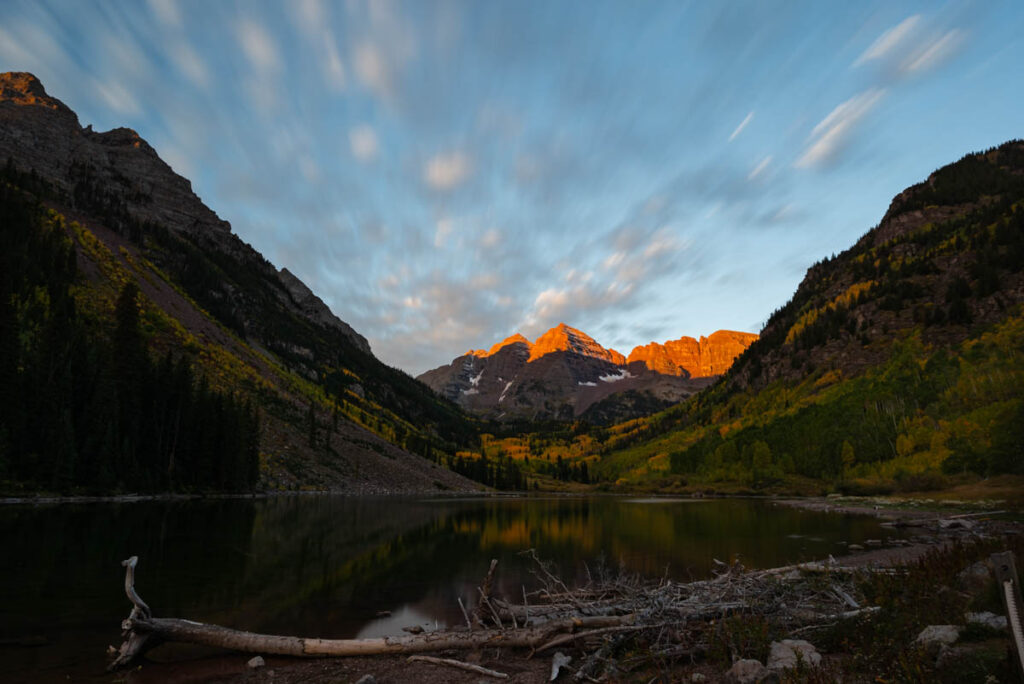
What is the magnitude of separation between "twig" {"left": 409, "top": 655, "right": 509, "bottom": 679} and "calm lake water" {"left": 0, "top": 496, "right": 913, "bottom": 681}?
12.9ft

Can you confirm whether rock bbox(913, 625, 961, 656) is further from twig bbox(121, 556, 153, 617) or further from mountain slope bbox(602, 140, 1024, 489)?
mountain slope bbox(602, 140, 1024, 489)

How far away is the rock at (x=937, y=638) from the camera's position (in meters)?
8.27

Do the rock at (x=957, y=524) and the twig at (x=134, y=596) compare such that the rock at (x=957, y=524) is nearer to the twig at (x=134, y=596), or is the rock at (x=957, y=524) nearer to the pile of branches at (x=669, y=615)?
the pile of branches at (x=669, y=615)

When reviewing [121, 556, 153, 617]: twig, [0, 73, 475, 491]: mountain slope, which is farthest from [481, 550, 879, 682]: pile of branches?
[0, 73, 475, 491]: mountain slope

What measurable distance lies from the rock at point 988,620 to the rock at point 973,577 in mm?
4028

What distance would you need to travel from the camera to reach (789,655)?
30.0 feet

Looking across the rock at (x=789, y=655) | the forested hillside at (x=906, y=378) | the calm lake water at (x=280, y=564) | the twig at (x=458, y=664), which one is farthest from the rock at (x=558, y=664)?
the forested hillside at (x=906, y=378)

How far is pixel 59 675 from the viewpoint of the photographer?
11.5 m

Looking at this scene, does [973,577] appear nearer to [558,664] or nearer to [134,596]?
[558,664]

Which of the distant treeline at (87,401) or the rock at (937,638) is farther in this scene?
the distant treeline at (87,401)

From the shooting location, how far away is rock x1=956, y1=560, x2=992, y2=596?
12.7 metres

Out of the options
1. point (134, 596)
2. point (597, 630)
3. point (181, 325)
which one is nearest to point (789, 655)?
point (597, 630)

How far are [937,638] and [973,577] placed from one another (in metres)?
7.12

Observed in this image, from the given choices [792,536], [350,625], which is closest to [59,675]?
[350,625]
